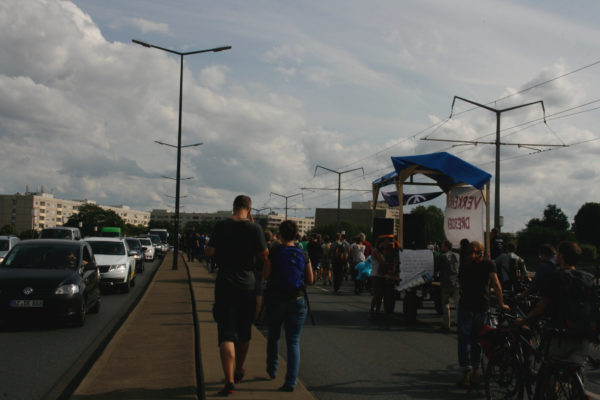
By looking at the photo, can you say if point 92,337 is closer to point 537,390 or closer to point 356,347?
point 356,347

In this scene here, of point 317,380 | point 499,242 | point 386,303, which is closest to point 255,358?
point 317,380

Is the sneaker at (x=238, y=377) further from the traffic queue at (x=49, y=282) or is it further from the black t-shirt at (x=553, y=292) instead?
the traffic queue at (x=49, y=282)

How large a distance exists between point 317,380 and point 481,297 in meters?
2.04

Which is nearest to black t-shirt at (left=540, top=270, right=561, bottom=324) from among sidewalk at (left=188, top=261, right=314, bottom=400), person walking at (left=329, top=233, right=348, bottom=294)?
sidewalk at (left=188, top=261, right=314, bottom=400)

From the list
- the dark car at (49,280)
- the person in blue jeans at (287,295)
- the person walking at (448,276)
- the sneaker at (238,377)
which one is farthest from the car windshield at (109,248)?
the person in blue jeans at (287,295)

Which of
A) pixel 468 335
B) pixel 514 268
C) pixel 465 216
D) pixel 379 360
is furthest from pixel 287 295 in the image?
pixel 465 216

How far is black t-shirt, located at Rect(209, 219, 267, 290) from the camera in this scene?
5820 millimetres

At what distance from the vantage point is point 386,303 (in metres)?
14.0

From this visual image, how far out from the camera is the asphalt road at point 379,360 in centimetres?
670

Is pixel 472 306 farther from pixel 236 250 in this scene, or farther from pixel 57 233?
pixel 57 233

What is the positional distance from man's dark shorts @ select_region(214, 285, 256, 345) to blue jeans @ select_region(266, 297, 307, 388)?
376 mm

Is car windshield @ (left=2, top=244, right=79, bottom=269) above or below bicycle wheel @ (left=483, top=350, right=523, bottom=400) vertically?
above

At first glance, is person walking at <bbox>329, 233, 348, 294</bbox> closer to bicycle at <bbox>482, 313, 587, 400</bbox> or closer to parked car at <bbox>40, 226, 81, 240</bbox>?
bicycle at <bbox>482, 313, 587, 400</bbox>

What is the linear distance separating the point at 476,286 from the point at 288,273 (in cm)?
227
